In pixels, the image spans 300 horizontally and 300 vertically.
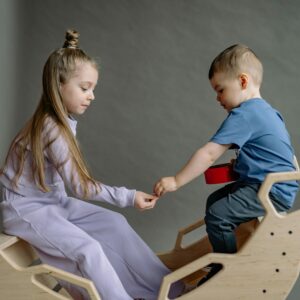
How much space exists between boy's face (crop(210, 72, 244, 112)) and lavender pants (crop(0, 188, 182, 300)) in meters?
0.54

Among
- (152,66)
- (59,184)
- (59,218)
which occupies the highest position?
(152,66)

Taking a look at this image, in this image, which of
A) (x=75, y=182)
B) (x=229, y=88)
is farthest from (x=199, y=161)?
(x=75, y=182)

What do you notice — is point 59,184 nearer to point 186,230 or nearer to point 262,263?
point 186,230

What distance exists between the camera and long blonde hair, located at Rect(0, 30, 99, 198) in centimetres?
162

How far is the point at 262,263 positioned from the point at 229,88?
20.4 inches

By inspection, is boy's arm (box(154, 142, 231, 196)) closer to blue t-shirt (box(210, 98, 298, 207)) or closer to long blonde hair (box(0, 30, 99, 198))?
blue t-shirt (box(210, 98, 298, 207))

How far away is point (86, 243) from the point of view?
159 cm

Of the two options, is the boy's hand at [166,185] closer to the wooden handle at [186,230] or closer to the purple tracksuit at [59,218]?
the purple tracksuit at [59,218]

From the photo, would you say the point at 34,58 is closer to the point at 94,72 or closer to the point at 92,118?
the point at 92,118

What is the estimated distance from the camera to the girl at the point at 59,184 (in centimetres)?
159

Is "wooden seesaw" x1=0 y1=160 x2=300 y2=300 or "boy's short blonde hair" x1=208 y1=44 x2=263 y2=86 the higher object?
"boy's short blonde hair" x1=208 y1=44 x2=263 y2=86

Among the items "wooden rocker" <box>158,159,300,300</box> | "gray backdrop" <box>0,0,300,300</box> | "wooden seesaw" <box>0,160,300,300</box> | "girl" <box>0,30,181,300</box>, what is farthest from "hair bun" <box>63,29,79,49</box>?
"gray backdrop" <box>0,0,300,300</box>

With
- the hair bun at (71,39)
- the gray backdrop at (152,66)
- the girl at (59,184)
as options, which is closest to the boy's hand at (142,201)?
the girl at (59,184)

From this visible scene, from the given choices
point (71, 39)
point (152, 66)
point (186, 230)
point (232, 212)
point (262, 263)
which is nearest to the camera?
point (262, 263)
